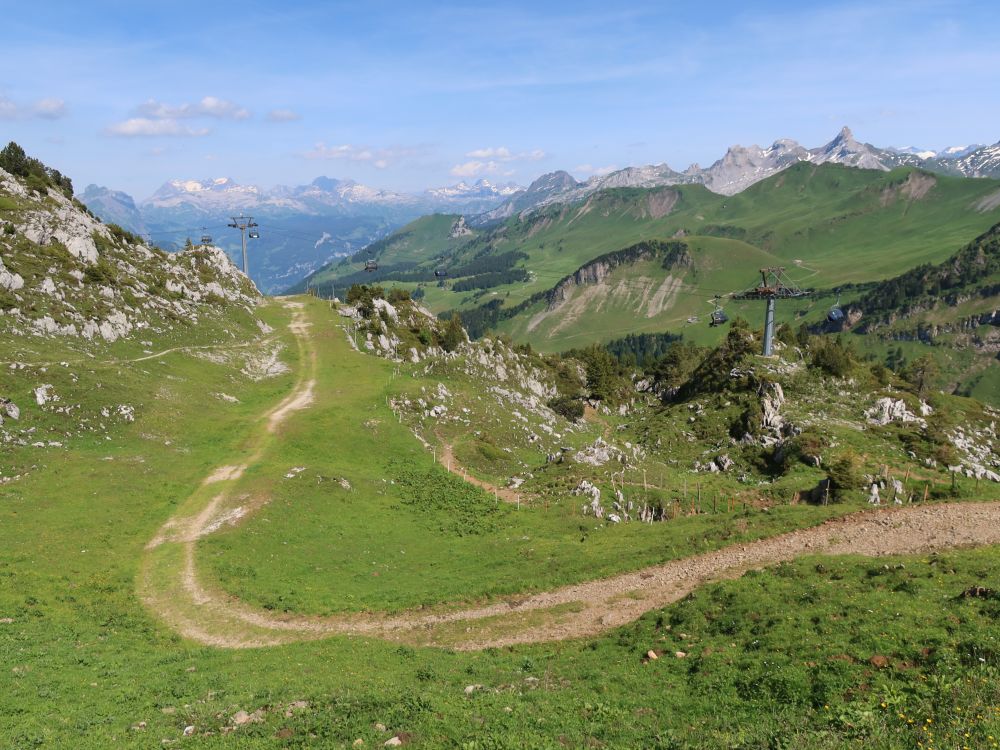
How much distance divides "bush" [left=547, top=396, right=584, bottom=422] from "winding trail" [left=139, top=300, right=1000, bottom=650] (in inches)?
2420

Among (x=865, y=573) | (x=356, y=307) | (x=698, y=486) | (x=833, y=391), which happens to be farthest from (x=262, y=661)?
(x=356, y=307)

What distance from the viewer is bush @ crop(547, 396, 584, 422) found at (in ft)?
Answer: 322

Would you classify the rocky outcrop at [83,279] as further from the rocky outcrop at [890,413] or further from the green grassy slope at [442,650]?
the rocky outcrop at [890,413]

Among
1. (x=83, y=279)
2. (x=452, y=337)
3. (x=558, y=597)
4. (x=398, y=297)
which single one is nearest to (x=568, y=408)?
(x=452, y=337)

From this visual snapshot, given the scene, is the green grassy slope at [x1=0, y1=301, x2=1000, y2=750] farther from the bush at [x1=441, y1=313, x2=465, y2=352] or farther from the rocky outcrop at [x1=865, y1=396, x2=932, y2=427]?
the bush at [x1=441, y1=313, x2=465, y2=352]

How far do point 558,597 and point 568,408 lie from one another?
214 feet

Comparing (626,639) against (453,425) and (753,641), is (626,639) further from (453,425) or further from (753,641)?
(453,425)

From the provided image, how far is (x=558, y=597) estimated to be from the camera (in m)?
34.6

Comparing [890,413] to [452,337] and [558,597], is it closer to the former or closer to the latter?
[558,597]

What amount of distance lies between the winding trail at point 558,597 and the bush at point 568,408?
202ft

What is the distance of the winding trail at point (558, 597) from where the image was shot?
31.2 meters

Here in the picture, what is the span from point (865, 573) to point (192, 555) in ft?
135

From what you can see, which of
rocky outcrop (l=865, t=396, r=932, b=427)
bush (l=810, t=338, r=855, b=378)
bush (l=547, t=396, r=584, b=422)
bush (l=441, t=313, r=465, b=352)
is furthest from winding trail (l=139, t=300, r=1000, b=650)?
bush (l=441, t=313, r=465, b=352)

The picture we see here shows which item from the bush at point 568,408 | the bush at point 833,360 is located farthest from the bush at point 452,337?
the bush at point 833,360
